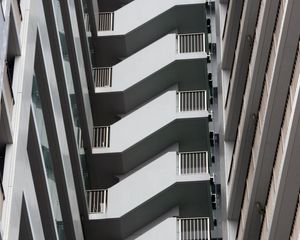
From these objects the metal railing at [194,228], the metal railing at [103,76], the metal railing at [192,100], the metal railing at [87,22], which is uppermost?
A: the metal railing at [87,22]

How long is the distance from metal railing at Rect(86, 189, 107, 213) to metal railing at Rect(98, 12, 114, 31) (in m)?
8.47

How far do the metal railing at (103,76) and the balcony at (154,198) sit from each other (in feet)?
13.9

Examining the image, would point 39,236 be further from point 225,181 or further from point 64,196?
point 225,181

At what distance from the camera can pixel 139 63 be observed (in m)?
49.9

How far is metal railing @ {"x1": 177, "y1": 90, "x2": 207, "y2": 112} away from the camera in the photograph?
49000mm

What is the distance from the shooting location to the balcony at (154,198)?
4525 cm

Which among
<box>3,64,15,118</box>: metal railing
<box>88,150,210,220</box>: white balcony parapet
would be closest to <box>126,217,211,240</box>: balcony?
<box>88,150,210,220</box>: white balcony parapet

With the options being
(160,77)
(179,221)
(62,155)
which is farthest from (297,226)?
(160,77)

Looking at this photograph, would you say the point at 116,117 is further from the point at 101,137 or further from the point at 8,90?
the point at 8,90

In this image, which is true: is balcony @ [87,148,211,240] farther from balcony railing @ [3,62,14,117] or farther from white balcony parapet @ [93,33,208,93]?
balcony railing @ [3,62,14,117]

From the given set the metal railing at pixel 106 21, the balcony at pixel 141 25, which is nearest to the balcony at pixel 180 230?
the balcony at pixel 141 25

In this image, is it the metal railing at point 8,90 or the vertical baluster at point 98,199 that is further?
the vertical baluster at point 98,199

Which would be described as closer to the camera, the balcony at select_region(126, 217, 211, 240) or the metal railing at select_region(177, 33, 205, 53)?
the balcony at select_region(126, 217, 211, 240)

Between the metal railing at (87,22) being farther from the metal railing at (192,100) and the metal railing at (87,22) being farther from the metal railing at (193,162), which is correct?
the metal railing at (193,162)
